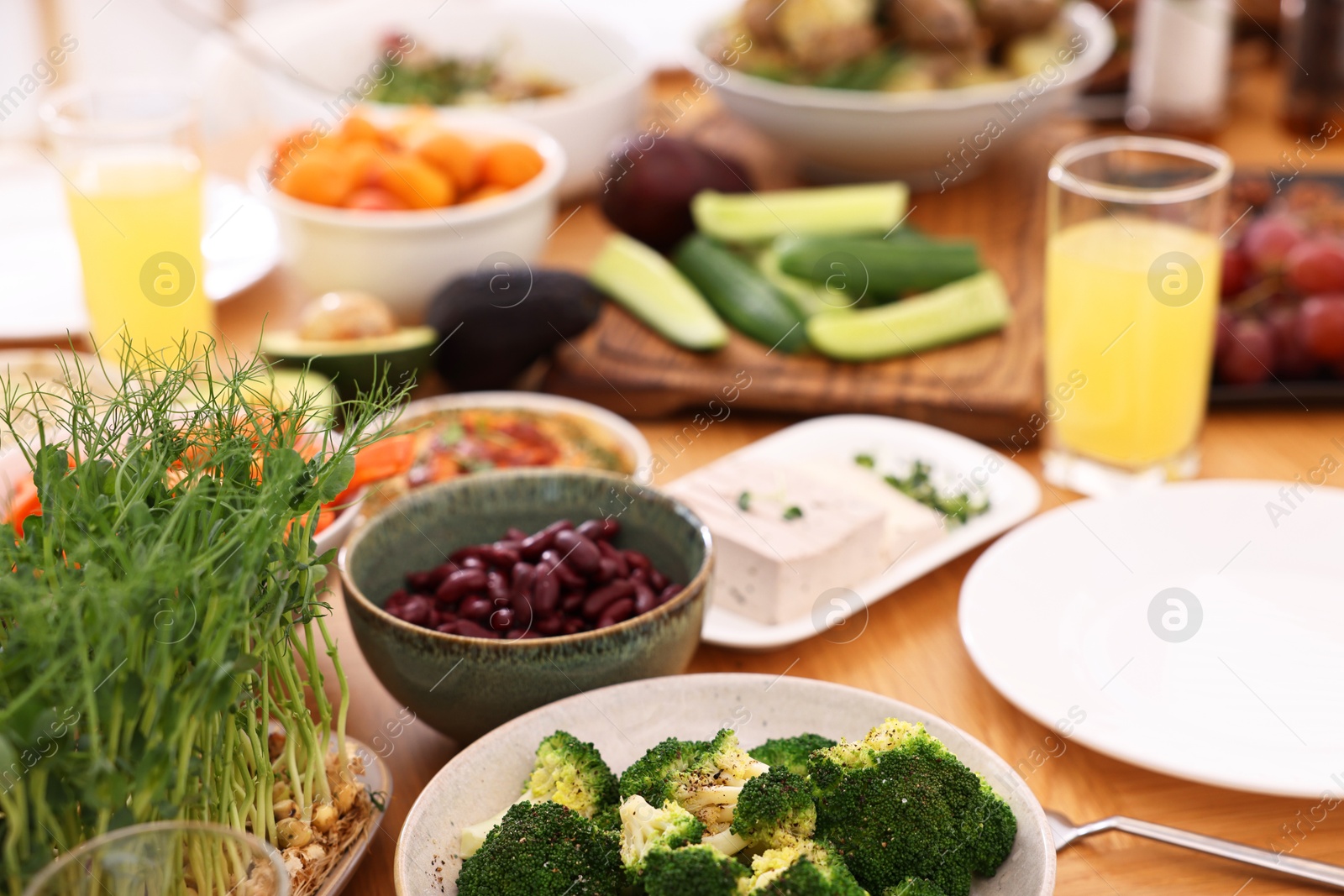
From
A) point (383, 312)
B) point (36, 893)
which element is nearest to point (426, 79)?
point (383, 312)

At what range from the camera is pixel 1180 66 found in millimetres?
2605

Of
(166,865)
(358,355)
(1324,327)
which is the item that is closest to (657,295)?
(358,355)

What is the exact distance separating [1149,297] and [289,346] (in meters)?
1.07

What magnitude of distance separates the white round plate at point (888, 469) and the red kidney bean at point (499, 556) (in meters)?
0.21

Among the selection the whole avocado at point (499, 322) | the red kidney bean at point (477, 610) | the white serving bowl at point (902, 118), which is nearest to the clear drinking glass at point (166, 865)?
the red kidney bean at point (477, 610)

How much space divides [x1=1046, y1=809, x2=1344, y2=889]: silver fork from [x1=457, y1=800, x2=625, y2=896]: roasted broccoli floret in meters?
0.35

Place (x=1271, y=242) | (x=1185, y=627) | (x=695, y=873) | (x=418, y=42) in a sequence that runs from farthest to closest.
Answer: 1. (x=418, y=42)
2. (x=1271, y=242)
3. (x=1185, y=627)
4. (x=695, y=873)

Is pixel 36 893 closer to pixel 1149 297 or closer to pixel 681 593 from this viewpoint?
→ pixel 681 593

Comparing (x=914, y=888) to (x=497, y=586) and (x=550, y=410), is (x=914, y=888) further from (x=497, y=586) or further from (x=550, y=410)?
(x=550, y=410)

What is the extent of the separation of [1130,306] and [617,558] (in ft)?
2.47

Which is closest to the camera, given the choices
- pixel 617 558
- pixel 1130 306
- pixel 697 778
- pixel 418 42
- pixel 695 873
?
pixel 695 873

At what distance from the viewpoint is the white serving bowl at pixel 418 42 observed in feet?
8.27

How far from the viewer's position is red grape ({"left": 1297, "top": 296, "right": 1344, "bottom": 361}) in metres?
1.67

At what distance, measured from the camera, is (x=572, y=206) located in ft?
7.97
